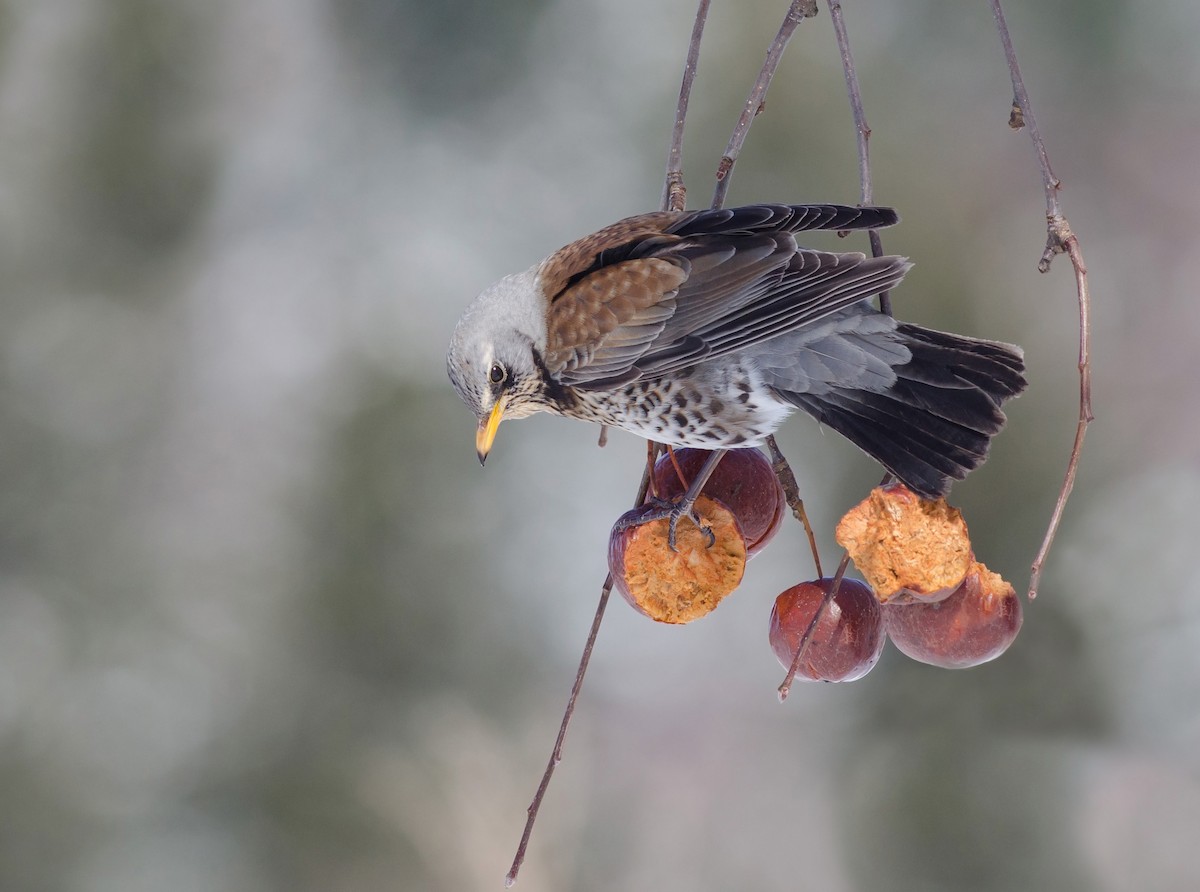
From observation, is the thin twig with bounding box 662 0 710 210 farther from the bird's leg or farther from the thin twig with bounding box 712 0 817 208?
the bird's leg

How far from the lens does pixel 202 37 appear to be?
7.78 feet

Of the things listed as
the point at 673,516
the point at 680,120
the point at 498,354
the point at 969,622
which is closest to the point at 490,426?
the point at 498,354

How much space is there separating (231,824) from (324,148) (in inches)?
53.0

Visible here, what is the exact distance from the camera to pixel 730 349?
35.5 inches

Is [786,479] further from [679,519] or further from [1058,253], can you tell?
[1058,253]

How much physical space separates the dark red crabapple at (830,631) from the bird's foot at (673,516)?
8 centimetres

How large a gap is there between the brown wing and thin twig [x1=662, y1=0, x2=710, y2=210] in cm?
3

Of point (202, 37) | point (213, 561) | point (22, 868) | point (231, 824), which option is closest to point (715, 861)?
point (231, 824)

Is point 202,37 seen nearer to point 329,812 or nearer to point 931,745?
point 329,812

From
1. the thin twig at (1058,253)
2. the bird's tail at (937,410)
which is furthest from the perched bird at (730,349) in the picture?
the thin twig at (1058,253)

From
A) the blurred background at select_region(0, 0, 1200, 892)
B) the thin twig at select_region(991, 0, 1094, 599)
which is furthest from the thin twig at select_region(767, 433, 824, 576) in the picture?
the blurred background at select_region(0, 0, 1200, 892)

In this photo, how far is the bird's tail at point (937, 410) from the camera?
0.83 m

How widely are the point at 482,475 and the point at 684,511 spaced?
4.75 feet

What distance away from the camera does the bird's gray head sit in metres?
0.97
